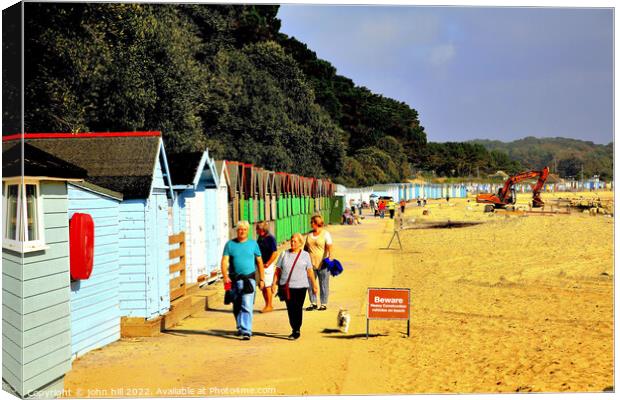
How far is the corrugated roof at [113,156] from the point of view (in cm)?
1094

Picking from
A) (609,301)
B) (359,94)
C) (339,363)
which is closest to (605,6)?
(339,363)

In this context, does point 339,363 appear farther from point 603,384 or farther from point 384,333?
point 603,384

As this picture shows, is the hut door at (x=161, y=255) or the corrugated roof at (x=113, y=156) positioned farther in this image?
the hut door at (x=161, y=255)

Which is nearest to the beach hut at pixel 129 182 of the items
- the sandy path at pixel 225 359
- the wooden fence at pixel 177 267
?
the sandy path at pixel 225 359

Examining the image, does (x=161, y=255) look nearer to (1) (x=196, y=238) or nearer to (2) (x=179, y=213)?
(2) (x=179, y=213)

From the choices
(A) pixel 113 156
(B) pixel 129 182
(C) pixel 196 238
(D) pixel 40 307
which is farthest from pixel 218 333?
(C) pixel 196 238

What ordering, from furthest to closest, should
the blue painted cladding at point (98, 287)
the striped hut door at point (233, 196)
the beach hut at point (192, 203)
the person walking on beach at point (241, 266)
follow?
the striped hut door at point (233, 196)
the beach hut at point (192, 203)
the person walking on beach at point (241, 266)
the blue painted cladding at point (98, 287)

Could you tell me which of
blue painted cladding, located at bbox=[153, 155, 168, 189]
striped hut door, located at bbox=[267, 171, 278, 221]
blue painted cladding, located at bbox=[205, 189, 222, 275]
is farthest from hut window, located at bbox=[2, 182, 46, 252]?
striped hut door, located at bbox=[267, 171, 278, 221]

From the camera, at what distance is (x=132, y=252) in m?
11.2

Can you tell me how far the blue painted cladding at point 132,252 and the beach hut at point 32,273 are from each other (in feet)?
10.8

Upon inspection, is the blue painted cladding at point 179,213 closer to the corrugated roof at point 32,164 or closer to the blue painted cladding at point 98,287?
the blue painted cladding at point 98,287

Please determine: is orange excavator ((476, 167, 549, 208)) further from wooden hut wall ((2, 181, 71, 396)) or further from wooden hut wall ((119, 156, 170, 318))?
wooden hut wall ((2, 181, 71, 396))

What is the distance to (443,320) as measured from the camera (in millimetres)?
12883

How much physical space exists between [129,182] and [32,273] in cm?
401
